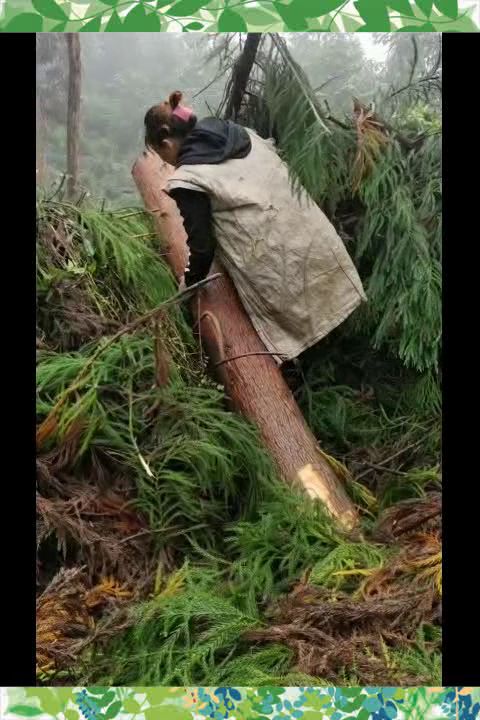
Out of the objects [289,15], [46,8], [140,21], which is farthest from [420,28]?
[46,8]

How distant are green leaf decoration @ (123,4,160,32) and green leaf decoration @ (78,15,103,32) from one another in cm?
6

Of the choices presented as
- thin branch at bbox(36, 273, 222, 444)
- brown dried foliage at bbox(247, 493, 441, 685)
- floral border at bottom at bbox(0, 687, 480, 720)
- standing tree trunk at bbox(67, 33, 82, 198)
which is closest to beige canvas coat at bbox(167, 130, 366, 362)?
thin branch at bbox(36, 273, 222, 444)

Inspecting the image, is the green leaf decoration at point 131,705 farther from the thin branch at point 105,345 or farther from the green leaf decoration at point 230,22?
the green leaf decoration at point 230,22

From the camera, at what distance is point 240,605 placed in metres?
1.87

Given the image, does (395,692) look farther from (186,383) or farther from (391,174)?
(391,174)

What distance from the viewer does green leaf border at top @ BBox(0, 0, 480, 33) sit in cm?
188

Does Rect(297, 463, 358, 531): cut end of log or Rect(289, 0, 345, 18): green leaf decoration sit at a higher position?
Rect(289, 0, 345, 18): green leaf decoration

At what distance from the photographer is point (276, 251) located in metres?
1.99

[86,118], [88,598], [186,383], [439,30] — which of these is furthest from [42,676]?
[439,30]

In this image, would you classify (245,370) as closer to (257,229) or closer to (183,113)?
(257,229)

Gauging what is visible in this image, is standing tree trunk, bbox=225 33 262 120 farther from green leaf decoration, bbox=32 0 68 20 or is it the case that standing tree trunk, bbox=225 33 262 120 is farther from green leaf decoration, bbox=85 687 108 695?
green leaf decoration, bbox=85 687 108 695

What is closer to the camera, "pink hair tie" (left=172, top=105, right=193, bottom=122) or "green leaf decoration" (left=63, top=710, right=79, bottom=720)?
"green leaf decoration" (left=63, top=710, right=79, bottom=720)
